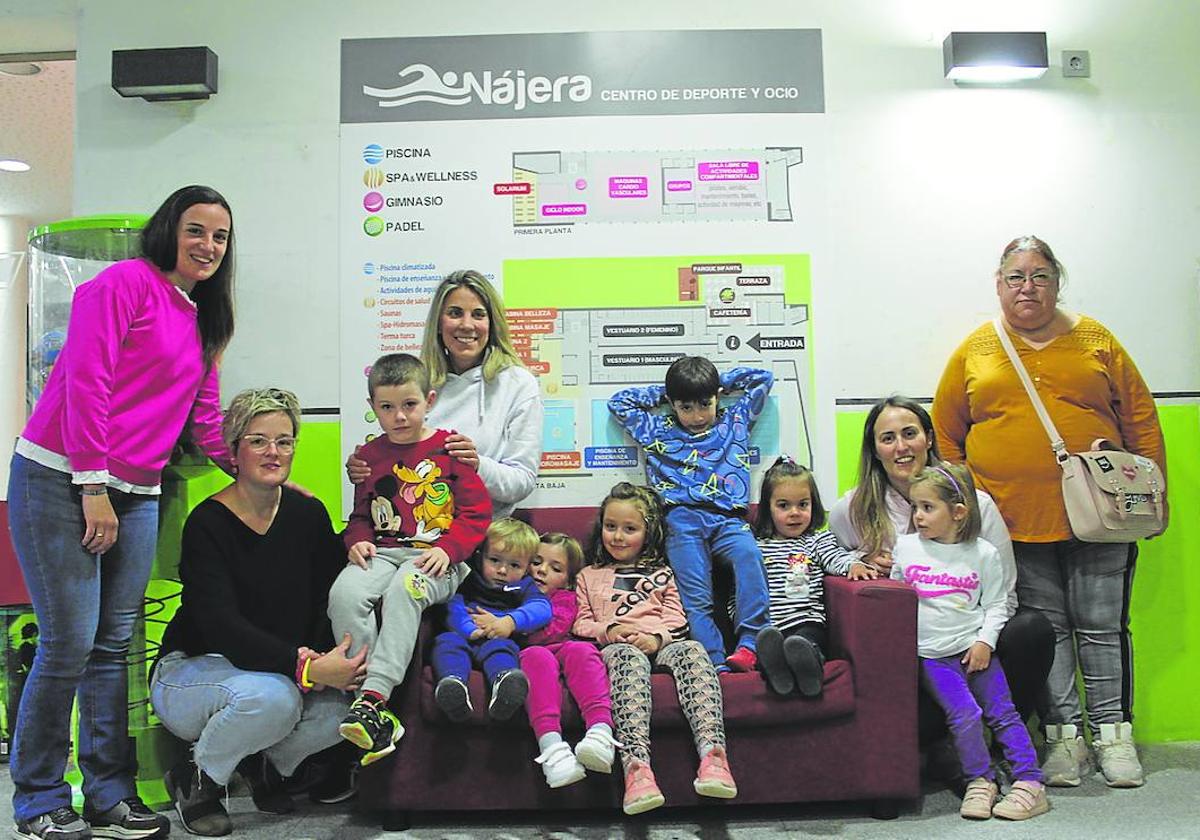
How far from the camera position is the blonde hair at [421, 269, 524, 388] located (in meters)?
3.16

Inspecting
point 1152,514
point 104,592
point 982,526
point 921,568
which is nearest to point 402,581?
point 104,592

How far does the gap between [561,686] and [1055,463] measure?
1.69 m

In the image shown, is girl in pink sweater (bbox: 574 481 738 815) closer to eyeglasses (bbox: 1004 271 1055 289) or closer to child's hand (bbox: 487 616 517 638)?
child's hand (bbox: 487 616 517 638)

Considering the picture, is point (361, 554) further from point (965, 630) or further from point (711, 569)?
point (965, 630)

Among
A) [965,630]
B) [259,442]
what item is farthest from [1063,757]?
[259,442]

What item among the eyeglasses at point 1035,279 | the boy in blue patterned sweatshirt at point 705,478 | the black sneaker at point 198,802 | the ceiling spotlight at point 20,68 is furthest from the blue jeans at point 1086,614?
the ceiling spotlight at point 20,68

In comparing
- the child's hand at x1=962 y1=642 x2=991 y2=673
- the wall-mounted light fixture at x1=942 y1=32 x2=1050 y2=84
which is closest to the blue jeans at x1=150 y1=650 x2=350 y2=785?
the child's hand at x1=962 y1=642 x2=991 y2=673

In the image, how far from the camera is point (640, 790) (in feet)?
7.89

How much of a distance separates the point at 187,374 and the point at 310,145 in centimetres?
131

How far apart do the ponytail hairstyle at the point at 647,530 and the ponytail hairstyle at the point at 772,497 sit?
31 cm

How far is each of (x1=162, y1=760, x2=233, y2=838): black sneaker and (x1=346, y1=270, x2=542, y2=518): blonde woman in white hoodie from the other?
106 centimetres

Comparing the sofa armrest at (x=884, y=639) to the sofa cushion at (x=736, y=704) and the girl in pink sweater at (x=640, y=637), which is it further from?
the girl in pink sweater at (x=640, y=637)

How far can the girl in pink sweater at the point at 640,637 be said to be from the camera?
2455 millimetres

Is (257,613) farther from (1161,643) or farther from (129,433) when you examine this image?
(1161,643)
